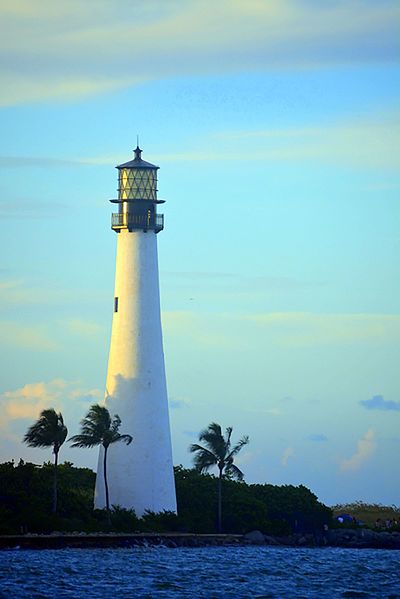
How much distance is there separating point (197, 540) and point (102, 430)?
7405 mm

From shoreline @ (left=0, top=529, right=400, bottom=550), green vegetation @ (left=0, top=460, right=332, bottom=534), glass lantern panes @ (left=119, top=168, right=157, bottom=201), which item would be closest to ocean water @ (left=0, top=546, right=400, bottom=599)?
shoreline @ (left=0, top=529, right=400, bottom=550)

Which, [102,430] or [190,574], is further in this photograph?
[102,430]

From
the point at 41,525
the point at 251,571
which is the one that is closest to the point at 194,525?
the point at 41,525

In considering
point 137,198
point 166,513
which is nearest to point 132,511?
point 166,513

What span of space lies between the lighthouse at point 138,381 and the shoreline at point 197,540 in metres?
3.33

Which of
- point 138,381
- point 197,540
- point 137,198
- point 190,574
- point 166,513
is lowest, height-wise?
point 190,574

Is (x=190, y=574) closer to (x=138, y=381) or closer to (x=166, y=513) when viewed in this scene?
(x=166, y=513)

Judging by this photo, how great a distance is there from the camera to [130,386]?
77938mm

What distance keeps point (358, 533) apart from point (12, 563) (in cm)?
3073

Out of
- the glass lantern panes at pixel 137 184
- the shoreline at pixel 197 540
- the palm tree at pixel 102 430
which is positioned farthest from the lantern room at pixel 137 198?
the shoreline at pixel 197 540

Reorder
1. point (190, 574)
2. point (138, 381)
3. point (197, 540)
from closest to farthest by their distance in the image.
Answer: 1. point (190, 574)
2. point (197, 540)
3. point (138, 381)

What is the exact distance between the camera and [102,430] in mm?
76812

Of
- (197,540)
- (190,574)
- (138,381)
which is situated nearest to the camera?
(190,574)

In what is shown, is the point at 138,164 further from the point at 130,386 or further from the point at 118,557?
the point at 118,557
